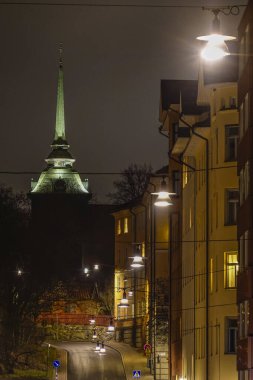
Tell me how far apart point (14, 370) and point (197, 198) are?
42.8 m

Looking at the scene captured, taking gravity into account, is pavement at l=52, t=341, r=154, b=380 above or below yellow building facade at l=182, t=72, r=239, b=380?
below

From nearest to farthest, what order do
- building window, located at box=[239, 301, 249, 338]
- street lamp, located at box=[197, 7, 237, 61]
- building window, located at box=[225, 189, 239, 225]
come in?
1. street lamp, located at box=[197, 7, 237, 61]
2. building window, located at box=[239, 301, 249, 338]
3. building window, located at box=[225, 189, 239, 225]

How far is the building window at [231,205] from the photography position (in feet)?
208

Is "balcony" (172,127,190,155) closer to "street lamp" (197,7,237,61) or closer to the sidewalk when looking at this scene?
the sidewalk

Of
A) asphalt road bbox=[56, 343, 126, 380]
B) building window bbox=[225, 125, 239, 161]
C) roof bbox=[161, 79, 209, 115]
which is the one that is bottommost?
asphalt road bbox=[56, 343, 126, 380]

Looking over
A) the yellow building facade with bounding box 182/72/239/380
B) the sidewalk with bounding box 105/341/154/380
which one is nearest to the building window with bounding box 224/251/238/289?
the yellow building facade with bounding box 182/72/239/380

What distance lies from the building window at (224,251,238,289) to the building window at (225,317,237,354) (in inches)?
52.3

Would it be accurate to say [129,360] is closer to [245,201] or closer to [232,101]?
[232,101]

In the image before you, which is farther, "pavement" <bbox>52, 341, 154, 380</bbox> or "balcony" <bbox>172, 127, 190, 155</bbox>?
"pavement" <bbox>52, 341, 154, 380</bbox>

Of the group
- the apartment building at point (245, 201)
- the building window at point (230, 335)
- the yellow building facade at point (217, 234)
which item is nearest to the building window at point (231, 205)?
the yellow building facade at point (217, 234)

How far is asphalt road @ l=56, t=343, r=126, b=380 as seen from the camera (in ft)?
368

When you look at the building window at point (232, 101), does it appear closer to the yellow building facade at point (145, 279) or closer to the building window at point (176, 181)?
the building window at point (176, 181)

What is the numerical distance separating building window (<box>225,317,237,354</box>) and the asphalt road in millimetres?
46561

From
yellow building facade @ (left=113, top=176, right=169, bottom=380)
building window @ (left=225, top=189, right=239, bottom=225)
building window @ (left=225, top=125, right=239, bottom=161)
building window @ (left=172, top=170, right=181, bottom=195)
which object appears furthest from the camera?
yellow building facade @ (left=113, top=176, right=169, bottom=380)
